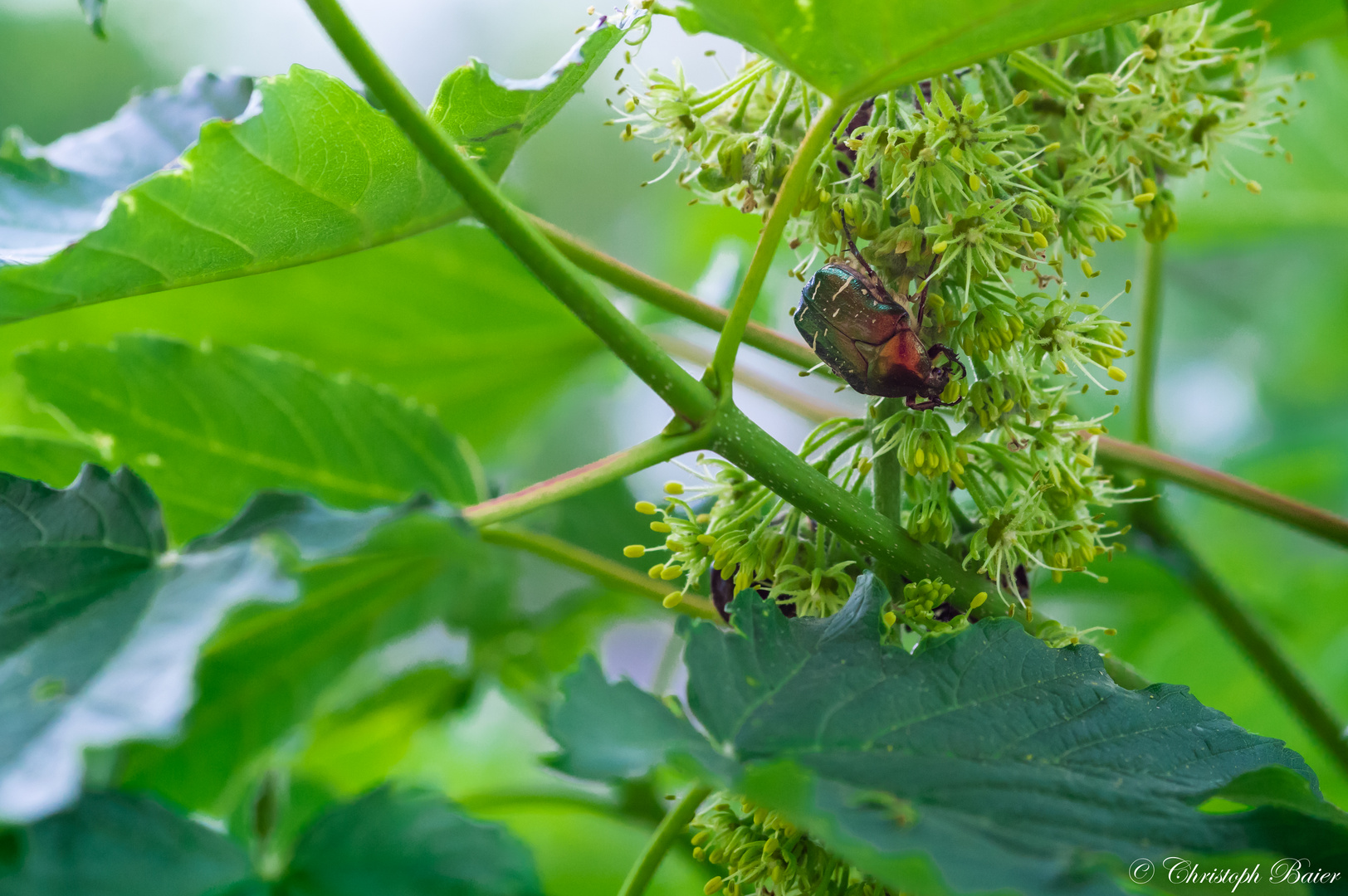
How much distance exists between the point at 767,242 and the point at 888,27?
144mm

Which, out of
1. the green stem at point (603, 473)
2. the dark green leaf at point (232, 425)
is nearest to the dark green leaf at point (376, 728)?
the dark green leaf at point (232, 425)

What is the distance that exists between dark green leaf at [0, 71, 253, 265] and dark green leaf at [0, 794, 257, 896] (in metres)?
0.43

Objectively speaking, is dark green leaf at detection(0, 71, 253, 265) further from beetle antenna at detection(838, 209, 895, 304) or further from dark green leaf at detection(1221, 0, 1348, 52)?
dark green leaf at detection(1221, 0, 1348, 52)

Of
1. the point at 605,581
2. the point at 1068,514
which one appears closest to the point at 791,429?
the point at 605,581

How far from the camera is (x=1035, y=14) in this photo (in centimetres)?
58

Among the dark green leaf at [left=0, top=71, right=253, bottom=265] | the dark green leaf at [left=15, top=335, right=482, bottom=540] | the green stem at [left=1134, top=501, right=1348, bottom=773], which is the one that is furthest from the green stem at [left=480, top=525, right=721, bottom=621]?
the green stem at [left=1134, top=501, right=1348, bottom=773]

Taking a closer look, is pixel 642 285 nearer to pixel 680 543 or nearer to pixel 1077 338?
pixel 680 543

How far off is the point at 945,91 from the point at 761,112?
0.48ft

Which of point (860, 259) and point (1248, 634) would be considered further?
point (1248, 634)

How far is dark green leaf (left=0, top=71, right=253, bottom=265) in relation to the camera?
875mm

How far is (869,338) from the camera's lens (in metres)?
0.68

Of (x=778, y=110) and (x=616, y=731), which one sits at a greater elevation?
(x=778, y=110)

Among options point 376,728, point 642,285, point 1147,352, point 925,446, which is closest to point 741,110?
point 642,285

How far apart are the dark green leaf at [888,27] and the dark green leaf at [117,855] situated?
0.63 metres
